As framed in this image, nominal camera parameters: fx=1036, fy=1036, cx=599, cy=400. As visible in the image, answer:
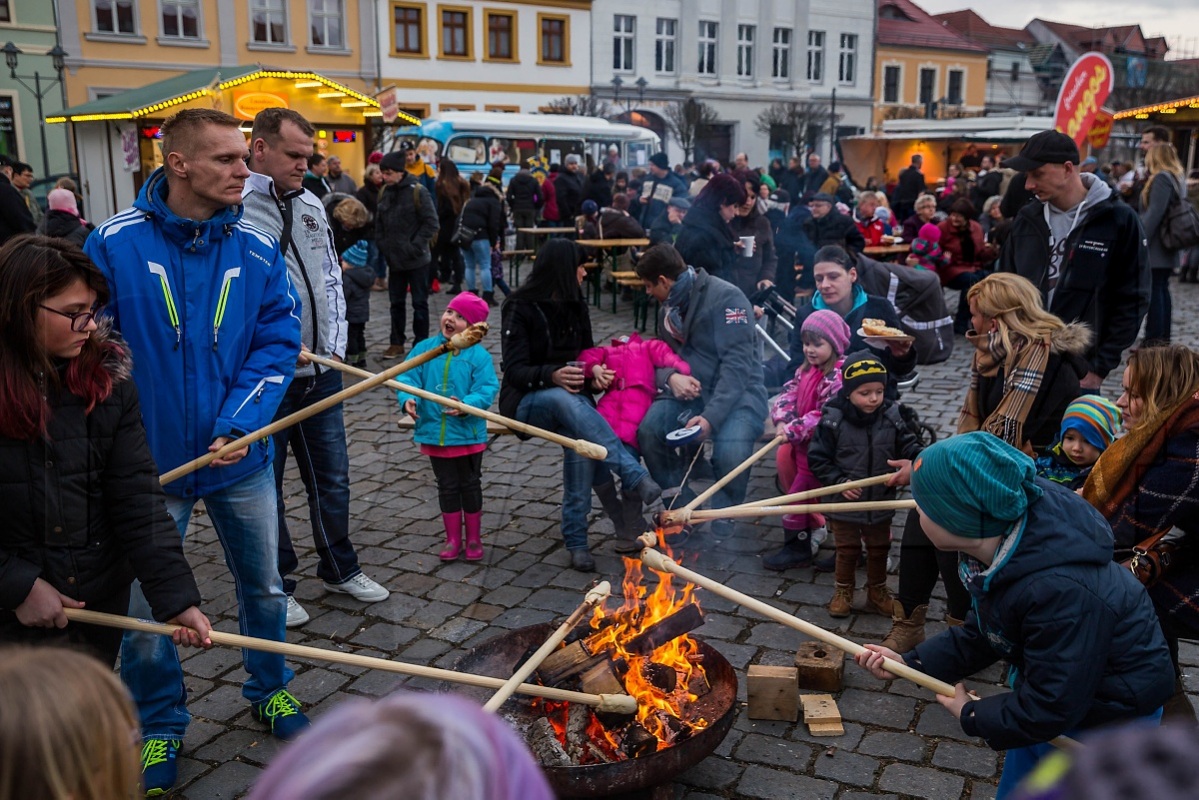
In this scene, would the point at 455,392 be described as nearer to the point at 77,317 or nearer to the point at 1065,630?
the point at 77,317

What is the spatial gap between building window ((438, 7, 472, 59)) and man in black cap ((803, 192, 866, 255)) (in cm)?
2982

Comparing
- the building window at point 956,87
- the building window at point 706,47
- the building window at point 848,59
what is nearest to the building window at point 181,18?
the building window at point 706,47

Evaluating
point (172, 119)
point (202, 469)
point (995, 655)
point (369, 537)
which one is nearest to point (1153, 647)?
point (995, 655)

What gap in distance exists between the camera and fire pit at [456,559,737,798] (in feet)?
11.4

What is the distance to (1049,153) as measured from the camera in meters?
5.69

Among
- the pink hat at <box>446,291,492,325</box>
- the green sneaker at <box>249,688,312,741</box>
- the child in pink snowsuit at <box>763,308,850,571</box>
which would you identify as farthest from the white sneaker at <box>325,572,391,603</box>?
the child in pink snowsuit at <box>763,308,850,571</box>

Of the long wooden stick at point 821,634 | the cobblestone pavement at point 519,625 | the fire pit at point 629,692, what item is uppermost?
the long wooden stick at point 821,634

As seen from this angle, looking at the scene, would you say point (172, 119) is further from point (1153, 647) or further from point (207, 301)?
point (1153, 647)

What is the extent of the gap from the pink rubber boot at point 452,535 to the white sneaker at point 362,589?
23.1 inches

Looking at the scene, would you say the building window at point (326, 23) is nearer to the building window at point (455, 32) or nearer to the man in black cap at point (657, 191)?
the building window at point (455, 32)

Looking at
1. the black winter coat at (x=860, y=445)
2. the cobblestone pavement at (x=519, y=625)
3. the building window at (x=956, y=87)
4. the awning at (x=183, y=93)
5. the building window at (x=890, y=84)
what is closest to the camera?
the cobblestone pavement at (x=519, y=625)

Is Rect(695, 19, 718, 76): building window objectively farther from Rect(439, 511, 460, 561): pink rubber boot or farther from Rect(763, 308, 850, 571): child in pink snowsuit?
Rect(439, 511, 460, 561): pink rubber boot

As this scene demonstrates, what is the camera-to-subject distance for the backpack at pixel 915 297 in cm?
777

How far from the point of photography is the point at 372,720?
3.62 feet
